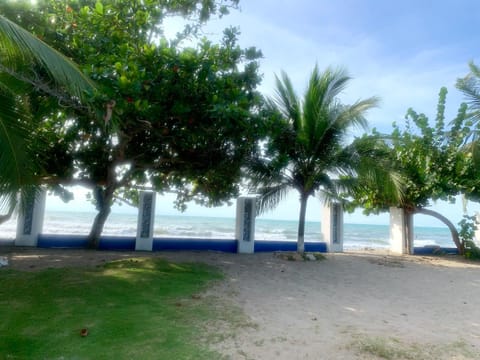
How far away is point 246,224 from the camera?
34.9 ft

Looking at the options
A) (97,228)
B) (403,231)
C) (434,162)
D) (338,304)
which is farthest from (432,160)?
(97,228)

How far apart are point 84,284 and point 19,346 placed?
7.71ft

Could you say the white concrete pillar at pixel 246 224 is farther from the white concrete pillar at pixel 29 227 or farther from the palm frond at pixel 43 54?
the palm frond at pixel 43 54

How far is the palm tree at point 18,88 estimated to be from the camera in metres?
3.77

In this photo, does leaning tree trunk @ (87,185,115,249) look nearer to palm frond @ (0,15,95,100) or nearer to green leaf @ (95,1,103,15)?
green leaf @ (95,1,103,15)

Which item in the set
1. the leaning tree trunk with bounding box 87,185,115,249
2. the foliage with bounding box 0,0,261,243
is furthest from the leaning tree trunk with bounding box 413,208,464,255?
the leaning tree trunk with bounding box 87,185,115,249

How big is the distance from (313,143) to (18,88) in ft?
22.2

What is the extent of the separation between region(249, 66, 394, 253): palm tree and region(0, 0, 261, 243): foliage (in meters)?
1.09

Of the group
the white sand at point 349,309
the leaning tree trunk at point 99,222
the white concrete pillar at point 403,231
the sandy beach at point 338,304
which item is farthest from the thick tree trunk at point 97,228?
the white concrete pillar at point 403,231

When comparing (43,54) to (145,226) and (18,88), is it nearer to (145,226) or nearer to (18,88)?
(18,88)

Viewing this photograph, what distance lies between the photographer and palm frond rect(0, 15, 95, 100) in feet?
12.1

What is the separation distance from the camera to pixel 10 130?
167 inches

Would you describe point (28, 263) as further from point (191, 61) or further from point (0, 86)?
point (191, 61)

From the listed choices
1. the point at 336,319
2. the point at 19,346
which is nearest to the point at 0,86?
the point at 19,346
